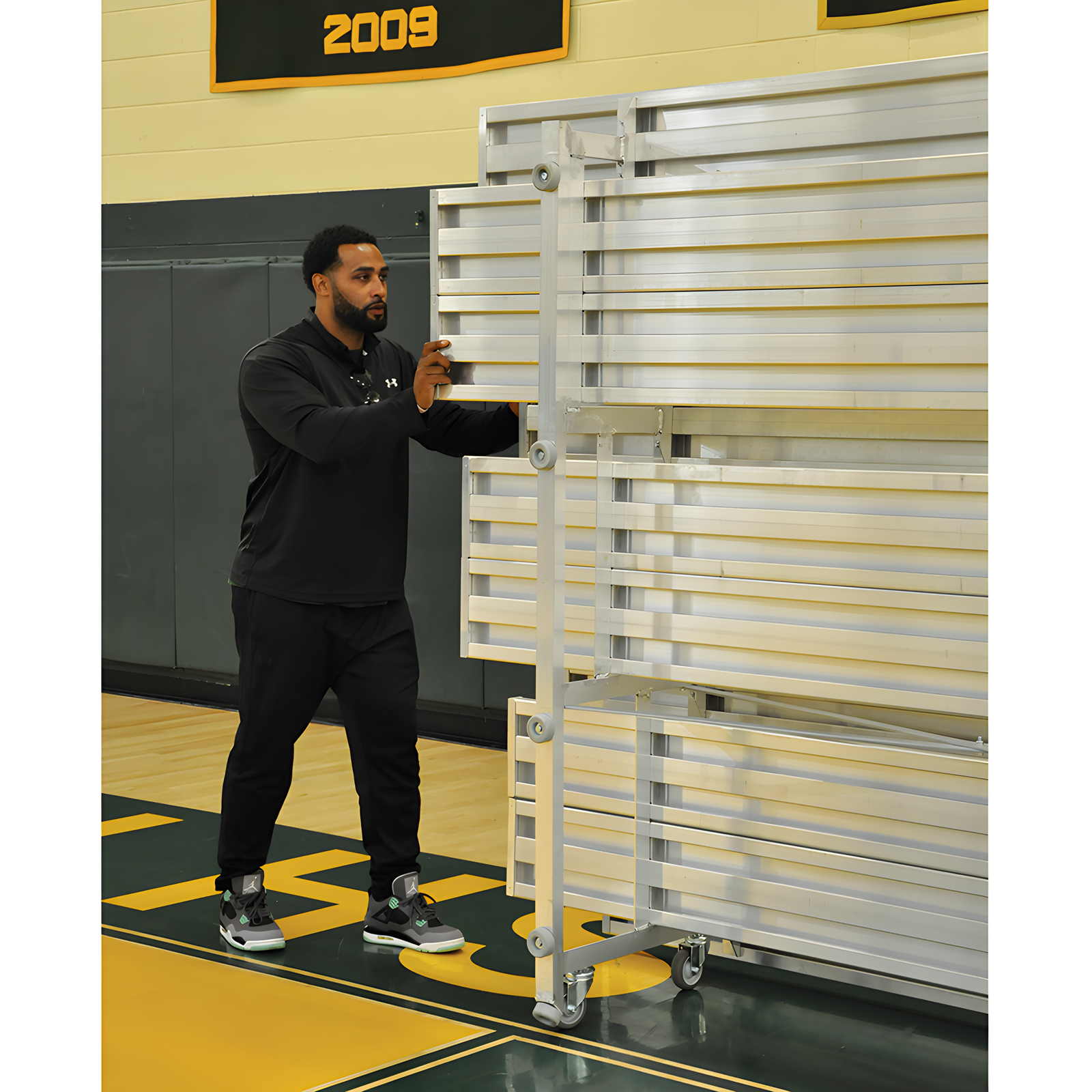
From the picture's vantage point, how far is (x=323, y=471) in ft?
12.6

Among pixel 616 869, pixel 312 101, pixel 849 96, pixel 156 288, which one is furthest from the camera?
pixel 156 288

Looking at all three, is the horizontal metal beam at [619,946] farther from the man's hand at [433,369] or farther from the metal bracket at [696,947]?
the man's hand at [433,369]

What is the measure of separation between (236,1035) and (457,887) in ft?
4.27

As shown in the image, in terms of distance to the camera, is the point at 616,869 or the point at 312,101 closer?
the point at 616,869

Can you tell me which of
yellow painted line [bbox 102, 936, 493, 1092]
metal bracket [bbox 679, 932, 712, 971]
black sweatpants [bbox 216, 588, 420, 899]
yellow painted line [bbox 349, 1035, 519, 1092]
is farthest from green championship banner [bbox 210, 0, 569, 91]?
yellow painted line [bbox 349, 1035, 519, 1092]

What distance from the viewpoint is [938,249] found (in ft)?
8.92

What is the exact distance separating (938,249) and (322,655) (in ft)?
6.66

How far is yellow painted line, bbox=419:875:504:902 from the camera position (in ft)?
14.3

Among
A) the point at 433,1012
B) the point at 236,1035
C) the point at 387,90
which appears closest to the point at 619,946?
the point at 433,1012

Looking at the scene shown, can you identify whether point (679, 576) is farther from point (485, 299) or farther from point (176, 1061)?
point (176, 1061)

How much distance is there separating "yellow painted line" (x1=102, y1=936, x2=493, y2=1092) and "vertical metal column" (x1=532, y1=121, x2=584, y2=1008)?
16.5 inches

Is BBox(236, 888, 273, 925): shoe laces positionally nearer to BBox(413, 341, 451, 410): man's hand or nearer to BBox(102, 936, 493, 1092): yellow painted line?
BBox(102, 936, 493, 1092): yellow painted line

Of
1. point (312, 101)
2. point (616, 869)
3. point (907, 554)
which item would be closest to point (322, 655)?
point (616, 869)

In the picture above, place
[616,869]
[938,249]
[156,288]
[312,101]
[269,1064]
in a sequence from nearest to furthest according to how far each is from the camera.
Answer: [938,249] → [269,1064] → [616,869] → [312,101] → [156,288]
